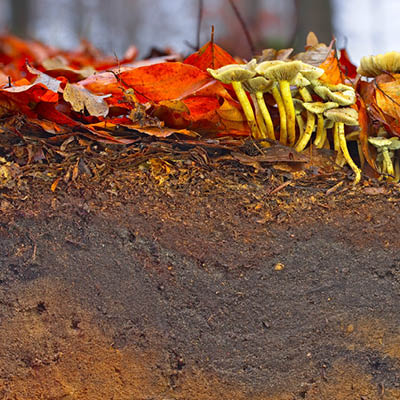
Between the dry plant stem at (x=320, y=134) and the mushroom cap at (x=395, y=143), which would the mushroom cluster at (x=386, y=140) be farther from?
the dry plant stem at (x=320, y=134)

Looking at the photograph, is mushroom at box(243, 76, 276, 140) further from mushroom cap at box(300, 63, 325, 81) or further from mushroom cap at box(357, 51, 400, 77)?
mushroom cap at box(357, 51, 400, 77)

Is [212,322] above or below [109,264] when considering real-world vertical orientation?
below

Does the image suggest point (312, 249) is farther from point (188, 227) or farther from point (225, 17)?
point (225, 17)

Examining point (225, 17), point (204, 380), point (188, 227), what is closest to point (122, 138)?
point (188, 227)

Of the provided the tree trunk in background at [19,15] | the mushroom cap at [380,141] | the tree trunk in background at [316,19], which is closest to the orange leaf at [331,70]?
the mushroom cap at [380,141]

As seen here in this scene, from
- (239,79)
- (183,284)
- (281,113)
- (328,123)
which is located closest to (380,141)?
(328,123)

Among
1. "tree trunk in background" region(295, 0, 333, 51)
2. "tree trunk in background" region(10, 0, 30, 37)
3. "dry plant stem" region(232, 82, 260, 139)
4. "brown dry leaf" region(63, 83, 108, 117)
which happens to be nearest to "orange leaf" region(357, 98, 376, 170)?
Result: "dry plant stem" region(232, 82, 260, 139)
